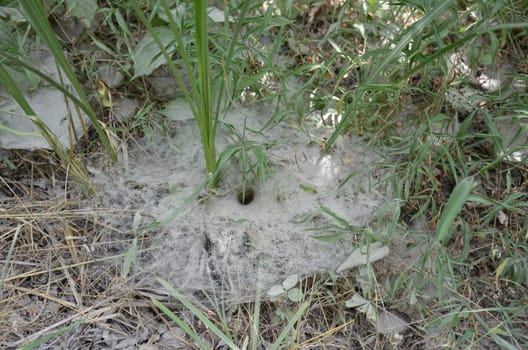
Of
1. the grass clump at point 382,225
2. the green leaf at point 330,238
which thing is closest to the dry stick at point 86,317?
the grass clump at point 382,225

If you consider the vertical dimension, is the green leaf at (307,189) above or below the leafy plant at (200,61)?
below

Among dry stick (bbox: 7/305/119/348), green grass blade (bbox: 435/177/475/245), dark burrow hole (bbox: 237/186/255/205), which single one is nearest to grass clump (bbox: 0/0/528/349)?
dry stick (bbox: 7/305/119/348)

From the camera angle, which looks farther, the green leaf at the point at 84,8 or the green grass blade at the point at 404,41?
the green leaf at the point at 84,8

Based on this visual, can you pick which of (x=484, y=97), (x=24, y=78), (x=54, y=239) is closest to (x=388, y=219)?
(x=484, y=97)

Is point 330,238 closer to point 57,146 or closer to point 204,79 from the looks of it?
point 204,79

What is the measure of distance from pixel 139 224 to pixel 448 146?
109 centimetres

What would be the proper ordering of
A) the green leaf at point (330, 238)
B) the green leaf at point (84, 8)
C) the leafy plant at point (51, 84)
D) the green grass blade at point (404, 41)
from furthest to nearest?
the green leaf at point (84, 8), the green leaf at point (330, 238), the green grass blade at point (404, 41), the leafy plant at point (51, 84)

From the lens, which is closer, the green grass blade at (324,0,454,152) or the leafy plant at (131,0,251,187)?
the leafy plant at (131,0,251,187)

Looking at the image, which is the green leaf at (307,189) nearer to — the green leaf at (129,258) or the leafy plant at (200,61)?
the leafy plant at (200,61)

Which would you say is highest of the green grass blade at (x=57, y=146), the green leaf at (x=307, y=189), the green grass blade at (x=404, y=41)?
the green grass blade at (x=404, y=41)

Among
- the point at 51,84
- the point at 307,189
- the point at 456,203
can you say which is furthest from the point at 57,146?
the point at 456,203

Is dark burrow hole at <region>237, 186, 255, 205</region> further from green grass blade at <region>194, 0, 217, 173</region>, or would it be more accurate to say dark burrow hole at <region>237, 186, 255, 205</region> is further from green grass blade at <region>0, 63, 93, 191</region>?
green grass blade at <region>0, 63, 93, 191</region>

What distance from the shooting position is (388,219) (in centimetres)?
157

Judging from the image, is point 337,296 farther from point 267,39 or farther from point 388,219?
point 267,39
